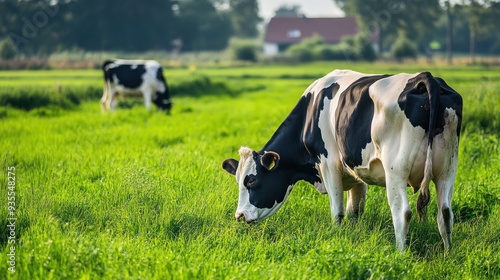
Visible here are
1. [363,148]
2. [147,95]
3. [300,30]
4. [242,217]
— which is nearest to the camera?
[363,148]

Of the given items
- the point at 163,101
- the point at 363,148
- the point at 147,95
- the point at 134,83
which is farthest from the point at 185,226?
the point at 134,83

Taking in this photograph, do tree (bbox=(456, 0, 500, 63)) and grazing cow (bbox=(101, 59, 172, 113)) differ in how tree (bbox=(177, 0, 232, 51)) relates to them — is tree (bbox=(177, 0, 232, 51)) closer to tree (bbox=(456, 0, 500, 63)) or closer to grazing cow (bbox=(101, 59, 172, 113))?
tree (bbox=(456, 0, 500, 63))

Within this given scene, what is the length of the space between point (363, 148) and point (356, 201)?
1.21 m

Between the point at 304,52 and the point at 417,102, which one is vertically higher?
the point at 417,102

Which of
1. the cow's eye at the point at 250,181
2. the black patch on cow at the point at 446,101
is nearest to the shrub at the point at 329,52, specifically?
the cow's eye at the point at 250,181

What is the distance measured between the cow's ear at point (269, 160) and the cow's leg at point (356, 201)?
828 mm

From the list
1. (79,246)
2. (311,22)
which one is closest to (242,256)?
(79,246)

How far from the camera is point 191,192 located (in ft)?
24.2

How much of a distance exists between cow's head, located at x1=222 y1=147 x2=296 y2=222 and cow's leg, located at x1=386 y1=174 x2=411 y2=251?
125cm

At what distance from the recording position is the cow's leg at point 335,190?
21.4 ft

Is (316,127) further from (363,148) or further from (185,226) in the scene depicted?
(185,226)

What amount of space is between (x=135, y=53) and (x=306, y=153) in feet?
186

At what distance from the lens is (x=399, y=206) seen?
5.72 metres

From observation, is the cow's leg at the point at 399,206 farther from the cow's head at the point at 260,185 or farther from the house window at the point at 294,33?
the house window at the point at 294,33
